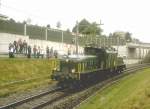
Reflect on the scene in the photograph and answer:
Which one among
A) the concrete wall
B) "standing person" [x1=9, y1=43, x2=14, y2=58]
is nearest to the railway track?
"standing person" [x1=9, y1=43, x2=14, y2=58]

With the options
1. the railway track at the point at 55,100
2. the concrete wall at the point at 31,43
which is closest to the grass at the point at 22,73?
the railway track at the point at 55,100

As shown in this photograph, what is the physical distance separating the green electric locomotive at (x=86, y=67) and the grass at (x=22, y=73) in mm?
2777

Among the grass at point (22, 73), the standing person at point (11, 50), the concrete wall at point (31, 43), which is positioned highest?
the concrete wall at point (31, 43)

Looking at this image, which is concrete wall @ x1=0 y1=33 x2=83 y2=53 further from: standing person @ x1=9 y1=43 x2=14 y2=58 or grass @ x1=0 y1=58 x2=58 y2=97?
grass @ x1=0 y1=58 x2=58 y2=97

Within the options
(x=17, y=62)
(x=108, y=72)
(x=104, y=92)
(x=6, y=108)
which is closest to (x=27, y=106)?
(x=6, y=108)

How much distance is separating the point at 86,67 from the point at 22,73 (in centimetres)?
689

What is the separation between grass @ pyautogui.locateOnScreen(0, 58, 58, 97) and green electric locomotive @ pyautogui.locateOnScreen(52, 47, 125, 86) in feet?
9.11

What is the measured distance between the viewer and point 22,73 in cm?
3459

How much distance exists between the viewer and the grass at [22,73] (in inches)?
1125

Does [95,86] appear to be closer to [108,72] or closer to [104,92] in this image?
[104,92]

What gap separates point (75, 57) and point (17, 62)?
7977mm

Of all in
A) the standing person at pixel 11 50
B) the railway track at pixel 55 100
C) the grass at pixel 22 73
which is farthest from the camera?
the standing person at pixel 11 50

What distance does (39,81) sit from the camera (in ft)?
110

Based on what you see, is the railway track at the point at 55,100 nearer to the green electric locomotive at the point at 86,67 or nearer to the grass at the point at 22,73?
the green electric locomotive at the point at 86,67
